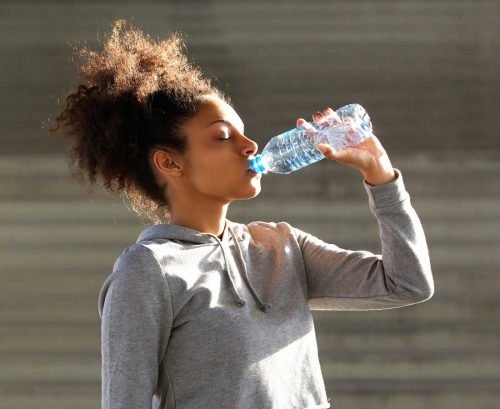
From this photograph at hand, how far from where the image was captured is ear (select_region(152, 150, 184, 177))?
2059 millimetres

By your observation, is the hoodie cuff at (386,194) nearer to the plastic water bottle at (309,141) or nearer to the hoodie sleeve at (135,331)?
the plastic water bottle at (309,141)

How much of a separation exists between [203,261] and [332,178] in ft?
6.66

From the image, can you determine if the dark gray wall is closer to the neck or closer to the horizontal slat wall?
the horizontal slat wall

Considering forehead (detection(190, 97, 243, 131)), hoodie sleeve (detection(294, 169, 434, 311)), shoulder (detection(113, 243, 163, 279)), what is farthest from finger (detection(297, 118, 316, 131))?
shoulder (detection(113, 243, 163, 279))

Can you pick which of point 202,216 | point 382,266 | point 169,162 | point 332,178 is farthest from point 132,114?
point 332,178

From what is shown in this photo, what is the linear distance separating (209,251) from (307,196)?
196 centimetres

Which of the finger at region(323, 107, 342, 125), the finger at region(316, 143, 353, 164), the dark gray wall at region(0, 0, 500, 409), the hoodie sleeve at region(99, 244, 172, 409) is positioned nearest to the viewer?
the hoodie sleeve at region(99, 244, 172, 409)

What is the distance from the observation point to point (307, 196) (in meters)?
3.89

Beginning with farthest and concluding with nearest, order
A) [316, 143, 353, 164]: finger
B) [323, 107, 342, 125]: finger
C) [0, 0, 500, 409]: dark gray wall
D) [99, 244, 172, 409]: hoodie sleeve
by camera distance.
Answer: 1. [0, 0, 500, 409]: dark gray wall
2. [323, 107, 342, 125]: finger
3. [316, 143, 353, 164]: finger
4. [99, 244, 172, 409]: hoodie sleeve

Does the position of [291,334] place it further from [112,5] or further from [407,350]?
[112,5]

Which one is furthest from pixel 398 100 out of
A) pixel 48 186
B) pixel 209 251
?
pixel 209 251

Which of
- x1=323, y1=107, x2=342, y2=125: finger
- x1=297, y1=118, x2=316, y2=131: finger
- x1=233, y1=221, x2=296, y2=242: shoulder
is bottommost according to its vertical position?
x1=233, y1=221, x2=296, y2=242: shoulder

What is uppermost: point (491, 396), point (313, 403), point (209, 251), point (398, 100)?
point (398, 100)

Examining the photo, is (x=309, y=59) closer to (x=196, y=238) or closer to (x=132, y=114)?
(x=132, y=114)
